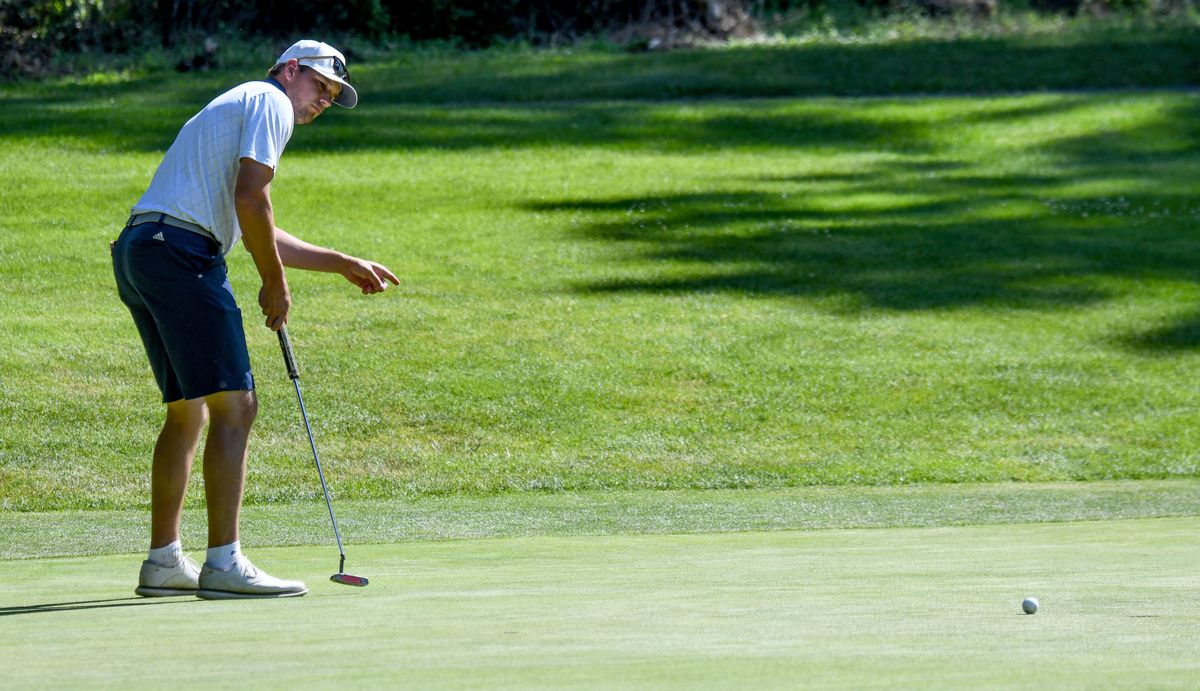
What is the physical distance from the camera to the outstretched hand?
6098 millimetres

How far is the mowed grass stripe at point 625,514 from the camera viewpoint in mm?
8391

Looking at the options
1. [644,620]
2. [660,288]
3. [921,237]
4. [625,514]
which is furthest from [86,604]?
[921,237]

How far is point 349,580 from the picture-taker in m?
5.47

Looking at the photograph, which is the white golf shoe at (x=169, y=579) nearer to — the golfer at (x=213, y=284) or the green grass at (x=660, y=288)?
the golfer at (x=213, y=284)

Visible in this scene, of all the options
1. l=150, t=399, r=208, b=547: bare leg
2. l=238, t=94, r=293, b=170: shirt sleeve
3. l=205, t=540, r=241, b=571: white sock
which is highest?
l=238, t=94, r=293, b=170: shirt sleeve

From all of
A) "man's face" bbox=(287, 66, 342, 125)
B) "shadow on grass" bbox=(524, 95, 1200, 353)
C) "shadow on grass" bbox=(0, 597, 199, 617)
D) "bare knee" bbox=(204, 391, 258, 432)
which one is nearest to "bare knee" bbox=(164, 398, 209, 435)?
"bare knee" bbox=(204, 391, 258, 432)

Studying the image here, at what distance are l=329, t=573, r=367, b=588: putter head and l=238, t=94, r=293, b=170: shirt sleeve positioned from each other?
134 centimetres

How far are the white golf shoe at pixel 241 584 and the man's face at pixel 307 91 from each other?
1.54 m

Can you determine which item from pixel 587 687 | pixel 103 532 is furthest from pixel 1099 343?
pixel 587 687

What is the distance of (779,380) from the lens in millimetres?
14078

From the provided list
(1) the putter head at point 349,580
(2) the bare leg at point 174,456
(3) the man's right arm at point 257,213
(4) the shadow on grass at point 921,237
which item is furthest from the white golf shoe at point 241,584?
(4) the shadow on grass at point 921,237

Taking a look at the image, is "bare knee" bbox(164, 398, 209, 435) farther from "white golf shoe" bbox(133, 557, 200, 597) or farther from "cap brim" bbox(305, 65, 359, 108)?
"cap brim" bbox(305, 65, 359, 108)

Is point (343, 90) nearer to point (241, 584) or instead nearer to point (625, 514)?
point (241, 584)

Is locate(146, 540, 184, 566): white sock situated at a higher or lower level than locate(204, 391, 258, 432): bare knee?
lower
